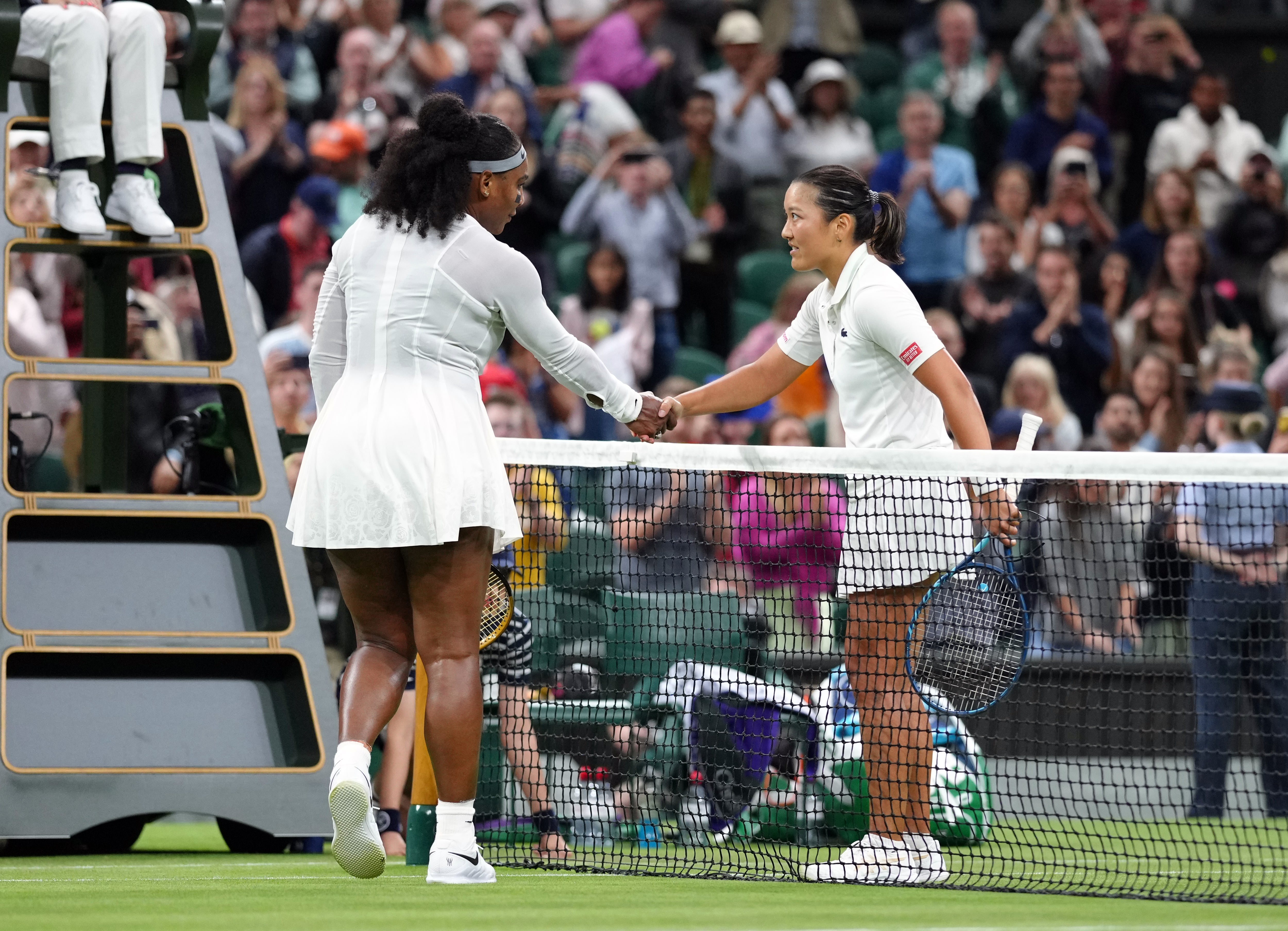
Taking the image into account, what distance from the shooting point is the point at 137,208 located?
7.00 metres

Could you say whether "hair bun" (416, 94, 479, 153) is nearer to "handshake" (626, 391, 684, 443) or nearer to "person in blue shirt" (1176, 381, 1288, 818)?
"handshake" (626, 391, 684, 443)

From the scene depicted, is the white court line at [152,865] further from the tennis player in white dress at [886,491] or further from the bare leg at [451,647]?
the tennis player in white dress at [886,491]

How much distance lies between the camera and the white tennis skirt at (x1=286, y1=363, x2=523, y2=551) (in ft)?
16.8

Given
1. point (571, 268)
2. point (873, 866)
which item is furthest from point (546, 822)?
point (571, 268)

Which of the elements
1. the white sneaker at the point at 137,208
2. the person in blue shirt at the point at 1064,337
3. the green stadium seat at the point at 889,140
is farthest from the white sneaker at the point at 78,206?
the green stadium seat at the point at 889,140

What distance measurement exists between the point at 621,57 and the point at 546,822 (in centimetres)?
834

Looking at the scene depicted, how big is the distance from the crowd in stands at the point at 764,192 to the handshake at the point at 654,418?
3.61m

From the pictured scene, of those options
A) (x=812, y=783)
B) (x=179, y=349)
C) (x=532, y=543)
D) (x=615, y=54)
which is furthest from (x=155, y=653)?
(x=615, y=54)

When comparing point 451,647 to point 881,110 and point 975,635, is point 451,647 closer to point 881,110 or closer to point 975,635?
point 975,635

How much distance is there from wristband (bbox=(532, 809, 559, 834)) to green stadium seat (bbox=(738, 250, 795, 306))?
7012mm

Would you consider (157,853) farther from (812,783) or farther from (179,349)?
(179,349)

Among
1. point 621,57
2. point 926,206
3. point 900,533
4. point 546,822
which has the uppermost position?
point 621,57

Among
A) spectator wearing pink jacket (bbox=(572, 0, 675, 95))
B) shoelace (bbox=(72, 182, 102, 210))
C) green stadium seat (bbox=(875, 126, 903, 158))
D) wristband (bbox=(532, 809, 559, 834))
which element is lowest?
wristband (bbox=(532, 809, 559, 834))

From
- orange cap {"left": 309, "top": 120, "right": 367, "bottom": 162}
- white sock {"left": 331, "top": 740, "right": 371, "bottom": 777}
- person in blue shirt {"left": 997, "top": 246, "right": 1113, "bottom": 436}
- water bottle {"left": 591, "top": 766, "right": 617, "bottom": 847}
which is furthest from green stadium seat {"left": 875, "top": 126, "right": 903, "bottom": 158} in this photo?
white sock {"left": 331, "top": 740, "right": 371, "bottom": 777}
